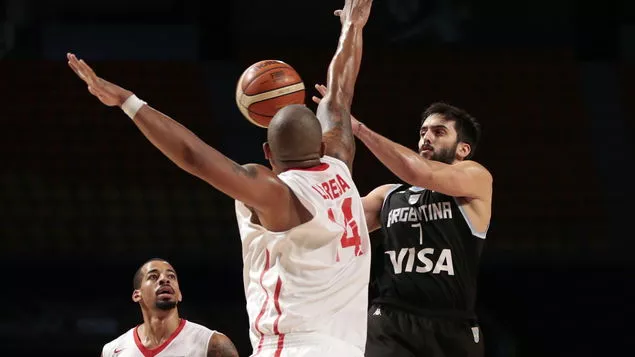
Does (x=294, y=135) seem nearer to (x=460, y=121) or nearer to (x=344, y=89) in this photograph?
(x=344, y=89)

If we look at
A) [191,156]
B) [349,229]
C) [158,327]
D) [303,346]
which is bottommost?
[303,346]

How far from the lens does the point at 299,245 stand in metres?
3.16

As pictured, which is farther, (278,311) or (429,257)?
(429,257)

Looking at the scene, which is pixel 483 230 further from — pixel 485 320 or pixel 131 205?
pixel 131 205

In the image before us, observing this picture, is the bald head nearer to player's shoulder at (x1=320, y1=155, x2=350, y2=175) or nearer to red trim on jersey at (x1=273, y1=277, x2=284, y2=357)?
player's shoulder at (x1=320, y1=155, x2=350, y2=175)

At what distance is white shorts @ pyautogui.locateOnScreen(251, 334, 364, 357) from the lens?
317 cm

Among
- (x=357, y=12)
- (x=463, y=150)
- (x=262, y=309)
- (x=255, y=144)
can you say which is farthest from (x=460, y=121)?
(x=255, y=144)

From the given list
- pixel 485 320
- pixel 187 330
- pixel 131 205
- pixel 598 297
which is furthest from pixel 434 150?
pixel 131 205

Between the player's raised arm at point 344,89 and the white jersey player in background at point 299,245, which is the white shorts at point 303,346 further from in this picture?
the player's raised arm at point 344,89

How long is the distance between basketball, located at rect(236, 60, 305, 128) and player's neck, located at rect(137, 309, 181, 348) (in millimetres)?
2982

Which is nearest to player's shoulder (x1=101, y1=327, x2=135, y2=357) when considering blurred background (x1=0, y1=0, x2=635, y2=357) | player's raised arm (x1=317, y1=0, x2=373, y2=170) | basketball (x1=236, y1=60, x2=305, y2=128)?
blurred background (x1=0, y1=0, x2=635, y2=357)

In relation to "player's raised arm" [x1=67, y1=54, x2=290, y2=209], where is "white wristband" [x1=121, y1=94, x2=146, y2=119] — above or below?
above

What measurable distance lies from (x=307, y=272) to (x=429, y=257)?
1.86m

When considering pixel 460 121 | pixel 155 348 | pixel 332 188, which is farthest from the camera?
pixel 155 348
